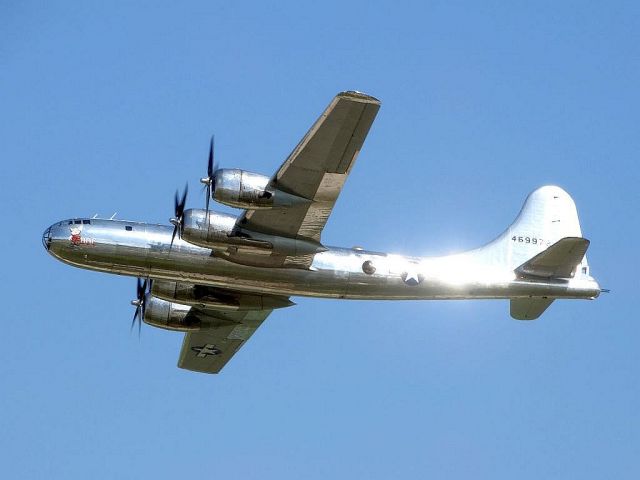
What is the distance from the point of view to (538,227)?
40.0m

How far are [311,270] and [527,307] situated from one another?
27.4ft

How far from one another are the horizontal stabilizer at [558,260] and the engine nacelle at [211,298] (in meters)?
8.21

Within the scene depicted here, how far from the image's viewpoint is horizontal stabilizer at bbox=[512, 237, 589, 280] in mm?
35469

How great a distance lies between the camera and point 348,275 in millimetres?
34625

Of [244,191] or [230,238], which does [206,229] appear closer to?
[230,238]

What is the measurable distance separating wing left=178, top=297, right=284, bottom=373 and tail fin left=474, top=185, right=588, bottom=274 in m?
8.66

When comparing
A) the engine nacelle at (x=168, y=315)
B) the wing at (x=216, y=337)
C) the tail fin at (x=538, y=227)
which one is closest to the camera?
the engine nacelle at (x=168, y=315)

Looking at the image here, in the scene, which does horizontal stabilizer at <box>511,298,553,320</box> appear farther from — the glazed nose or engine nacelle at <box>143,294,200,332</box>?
the glazed nose

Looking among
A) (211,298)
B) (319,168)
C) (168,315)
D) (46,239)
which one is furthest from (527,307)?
(46,239)

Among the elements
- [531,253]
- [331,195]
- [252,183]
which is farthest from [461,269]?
[252,183]

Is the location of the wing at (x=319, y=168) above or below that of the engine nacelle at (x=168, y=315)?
above

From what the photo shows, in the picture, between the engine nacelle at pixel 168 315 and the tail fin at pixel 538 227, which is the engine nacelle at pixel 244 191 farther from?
the tail fin at pixel 538 227

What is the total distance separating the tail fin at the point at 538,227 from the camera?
38.2 metres

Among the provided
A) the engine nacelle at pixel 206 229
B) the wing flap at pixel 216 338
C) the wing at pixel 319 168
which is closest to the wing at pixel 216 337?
the wing flap at pixel 216 338
